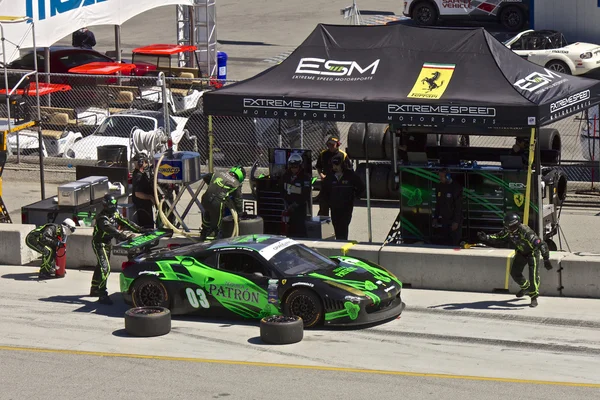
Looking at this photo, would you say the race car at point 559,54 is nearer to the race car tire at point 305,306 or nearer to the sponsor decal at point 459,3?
the sponsor decal at point 459,3

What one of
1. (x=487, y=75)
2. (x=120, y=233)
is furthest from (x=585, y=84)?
(x=120, y=233)

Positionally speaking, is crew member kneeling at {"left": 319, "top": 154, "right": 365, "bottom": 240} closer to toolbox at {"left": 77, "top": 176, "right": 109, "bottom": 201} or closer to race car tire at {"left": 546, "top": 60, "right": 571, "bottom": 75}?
toolbox at {"left": 77, "top": 176, "right": 109, "bottom": 201}

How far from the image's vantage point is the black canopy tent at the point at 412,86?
637 inches

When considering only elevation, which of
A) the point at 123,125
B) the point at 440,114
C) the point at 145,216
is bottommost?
the point at 145,216

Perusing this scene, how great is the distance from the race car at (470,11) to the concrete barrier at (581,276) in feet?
81.7

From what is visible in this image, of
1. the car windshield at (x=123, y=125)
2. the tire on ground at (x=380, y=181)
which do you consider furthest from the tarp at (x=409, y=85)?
the car windshield at (x=123, y=125)

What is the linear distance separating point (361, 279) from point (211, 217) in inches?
143

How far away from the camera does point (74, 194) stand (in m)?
18.4

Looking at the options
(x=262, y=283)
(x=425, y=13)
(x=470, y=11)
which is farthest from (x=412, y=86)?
(x=425, y=13)

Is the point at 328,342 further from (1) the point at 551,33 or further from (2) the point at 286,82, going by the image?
(1) the point at 551,33

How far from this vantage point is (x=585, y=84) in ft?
55.8

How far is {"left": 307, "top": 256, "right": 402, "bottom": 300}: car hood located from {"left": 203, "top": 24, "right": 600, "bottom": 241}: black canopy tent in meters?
2.81

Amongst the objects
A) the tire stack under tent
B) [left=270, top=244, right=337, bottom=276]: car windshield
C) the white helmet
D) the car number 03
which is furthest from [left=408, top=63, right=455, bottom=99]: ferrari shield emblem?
the white helmet

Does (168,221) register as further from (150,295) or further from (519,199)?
(519,199)
